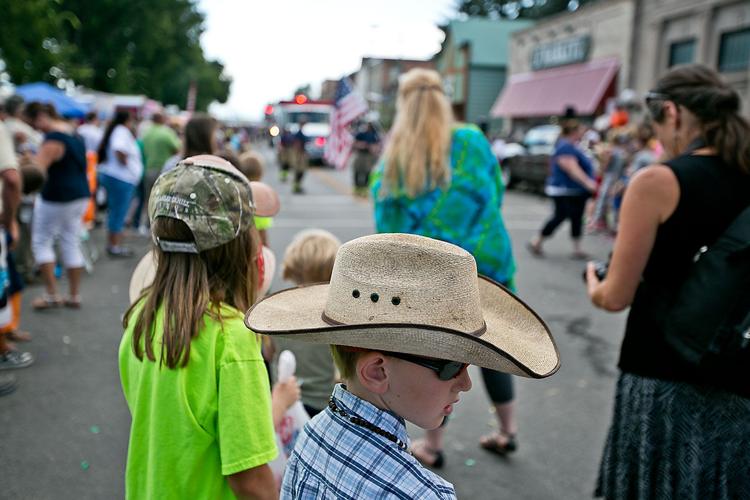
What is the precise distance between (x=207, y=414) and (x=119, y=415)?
2652 mm

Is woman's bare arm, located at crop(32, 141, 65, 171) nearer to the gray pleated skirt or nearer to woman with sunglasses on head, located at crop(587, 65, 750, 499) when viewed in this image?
woman with sunglasses on head, located at crop(587, 65, 750, 499)

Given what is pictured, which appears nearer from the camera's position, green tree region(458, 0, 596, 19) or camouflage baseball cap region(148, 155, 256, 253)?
camouflage baseball cap region(148, 155, 256, 253)

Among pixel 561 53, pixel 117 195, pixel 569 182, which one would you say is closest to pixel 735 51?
pixel 561 53

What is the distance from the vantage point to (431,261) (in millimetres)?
1309

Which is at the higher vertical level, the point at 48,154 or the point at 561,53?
the point at 561,53

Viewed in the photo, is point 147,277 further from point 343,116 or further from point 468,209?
point 343,116

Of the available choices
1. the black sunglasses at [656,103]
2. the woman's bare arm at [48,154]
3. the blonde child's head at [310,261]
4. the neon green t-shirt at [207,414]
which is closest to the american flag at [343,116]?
the woman's bare arm at [48,154]

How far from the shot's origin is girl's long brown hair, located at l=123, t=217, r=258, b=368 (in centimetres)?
166

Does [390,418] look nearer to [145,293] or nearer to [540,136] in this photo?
[145,293]

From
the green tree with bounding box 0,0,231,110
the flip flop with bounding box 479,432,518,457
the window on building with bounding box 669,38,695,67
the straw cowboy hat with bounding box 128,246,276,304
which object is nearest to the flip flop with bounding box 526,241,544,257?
the flip flop with bounding box 479,432,518,457

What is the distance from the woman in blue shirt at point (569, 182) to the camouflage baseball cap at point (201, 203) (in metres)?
Result: 7.19

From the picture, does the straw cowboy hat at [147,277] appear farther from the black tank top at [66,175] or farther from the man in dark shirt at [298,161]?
the man in dark shirt at [298,161]

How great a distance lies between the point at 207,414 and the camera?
5.45 feet

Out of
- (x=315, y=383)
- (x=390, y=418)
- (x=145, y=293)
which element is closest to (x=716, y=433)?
(x=390, y=418)
